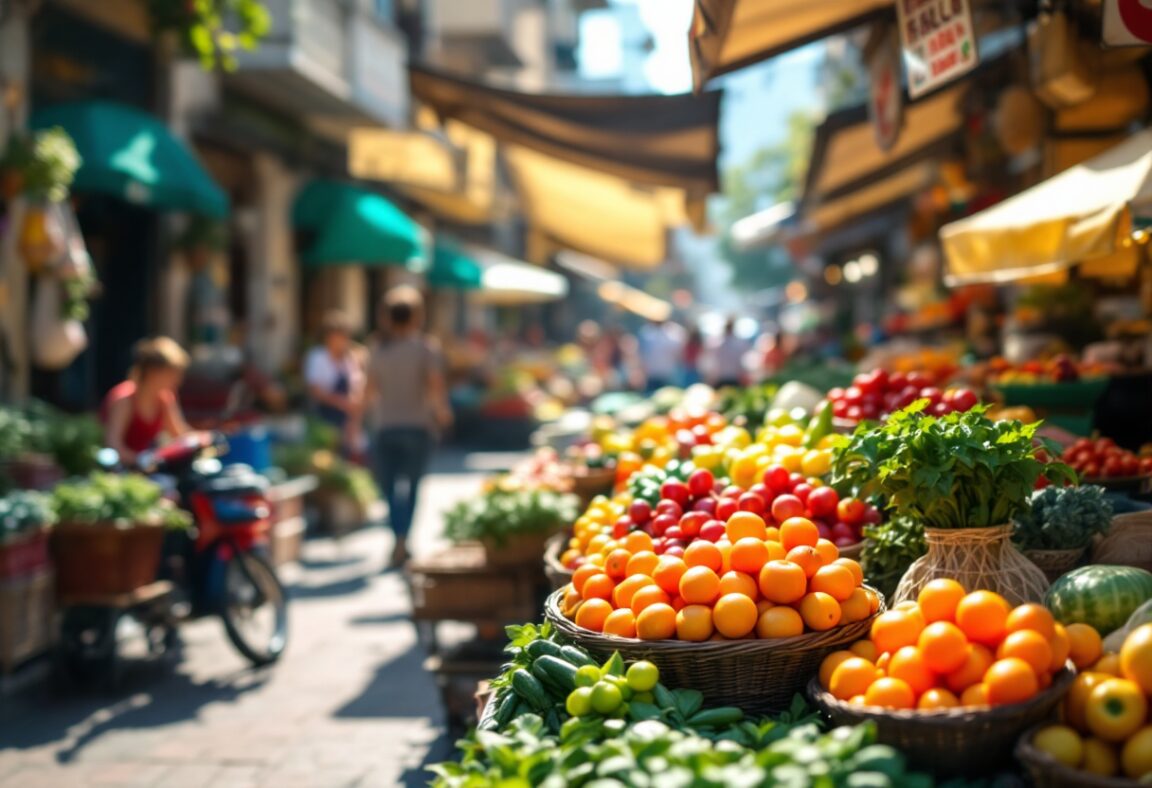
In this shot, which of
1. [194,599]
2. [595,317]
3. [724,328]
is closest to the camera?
[194,599]

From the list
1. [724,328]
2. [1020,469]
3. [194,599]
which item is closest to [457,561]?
[194,599]

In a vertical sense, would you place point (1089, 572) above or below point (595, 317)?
below

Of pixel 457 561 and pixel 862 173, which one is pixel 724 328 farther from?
pixel 457 561

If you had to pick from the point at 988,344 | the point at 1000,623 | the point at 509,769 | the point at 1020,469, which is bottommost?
the point at 509,769

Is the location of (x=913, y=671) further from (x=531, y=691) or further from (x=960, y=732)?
(x=531, y=691)

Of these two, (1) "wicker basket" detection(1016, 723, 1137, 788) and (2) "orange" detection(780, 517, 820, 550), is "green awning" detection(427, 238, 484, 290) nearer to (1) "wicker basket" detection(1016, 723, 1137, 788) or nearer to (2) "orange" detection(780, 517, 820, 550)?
(2) "orange" detection(780, 517, 820, 550)

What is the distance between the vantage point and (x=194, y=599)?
290 inches

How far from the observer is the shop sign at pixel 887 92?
7461 mm

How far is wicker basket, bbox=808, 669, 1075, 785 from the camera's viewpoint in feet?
8.96

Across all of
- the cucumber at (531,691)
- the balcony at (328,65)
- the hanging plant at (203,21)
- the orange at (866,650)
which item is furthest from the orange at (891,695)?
the balcony at (328,65)

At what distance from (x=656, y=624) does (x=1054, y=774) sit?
1188 mm

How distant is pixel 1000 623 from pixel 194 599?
18.5ft

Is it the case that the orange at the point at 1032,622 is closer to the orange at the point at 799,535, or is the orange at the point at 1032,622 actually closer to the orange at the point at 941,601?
the orange at the point at 941,601

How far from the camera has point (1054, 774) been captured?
2.56 m
